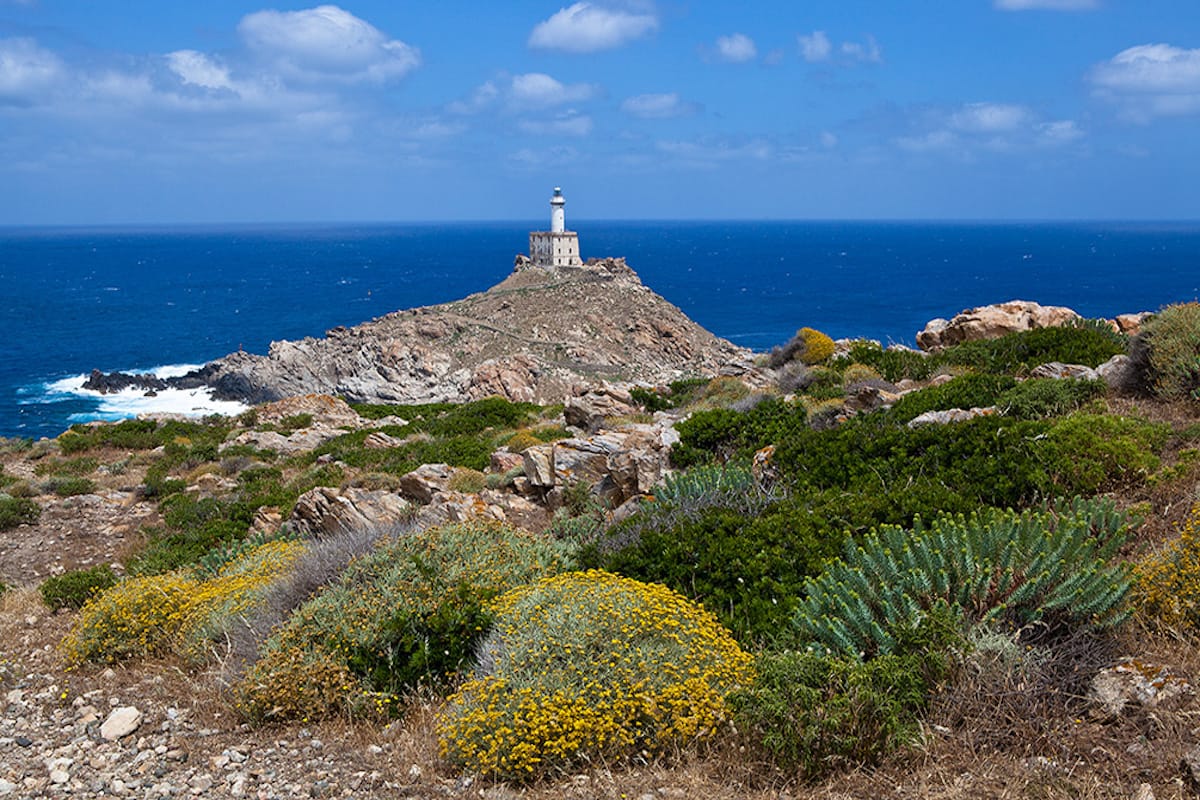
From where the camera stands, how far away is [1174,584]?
4.95 m

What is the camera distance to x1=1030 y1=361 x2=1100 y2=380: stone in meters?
11.4

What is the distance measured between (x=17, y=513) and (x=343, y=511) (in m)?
7.45

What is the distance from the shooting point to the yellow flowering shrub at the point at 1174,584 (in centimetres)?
482

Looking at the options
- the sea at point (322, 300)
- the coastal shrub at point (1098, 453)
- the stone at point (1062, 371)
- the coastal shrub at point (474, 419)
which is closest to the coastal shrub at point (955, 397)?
the stone at point (1062, 371)

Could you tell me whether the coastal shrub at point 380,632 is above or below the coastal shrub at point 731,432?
below

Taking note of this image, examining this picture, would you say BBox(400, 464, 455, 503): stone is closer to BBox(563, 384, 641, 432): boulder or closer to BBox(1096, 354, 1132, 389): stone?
BBox(563, 384, 641, 432): boulder

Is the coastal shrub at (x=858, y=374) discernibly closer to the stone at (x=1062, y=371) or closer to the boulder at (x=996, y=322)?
the stone at (x=1062, y=371)

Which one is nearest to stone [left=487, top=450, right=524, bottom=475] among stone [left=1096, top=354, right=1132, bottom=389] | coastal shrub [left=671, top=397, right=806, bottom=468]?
coastal shrub [left=671, top=397, right=806, bottom=468]

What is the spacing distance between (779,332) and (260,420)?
8215 cm

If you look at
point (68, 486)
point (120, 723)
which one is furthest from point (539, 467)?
point (68, 486)

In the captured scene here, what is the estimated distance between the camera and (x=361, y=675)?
19.1 feet

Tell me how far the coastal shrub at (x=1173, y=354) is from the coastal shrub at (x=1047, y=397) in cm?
59

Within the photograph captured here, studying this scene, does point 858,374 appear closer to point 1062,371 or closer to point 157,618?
point 1062,371

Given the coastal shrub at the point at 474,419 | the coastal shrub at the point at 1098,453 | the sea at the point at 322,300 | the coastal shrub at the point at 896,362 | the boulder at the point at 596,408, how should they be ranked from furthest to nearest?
1. the sea at the point at 322,300
2. the coastal shrub at the point at 474,419
3. the boulder at the point at 596,408
4. the coastal shrub at the point at 896,362
5. the coastal shrub at the point at 1098,453
